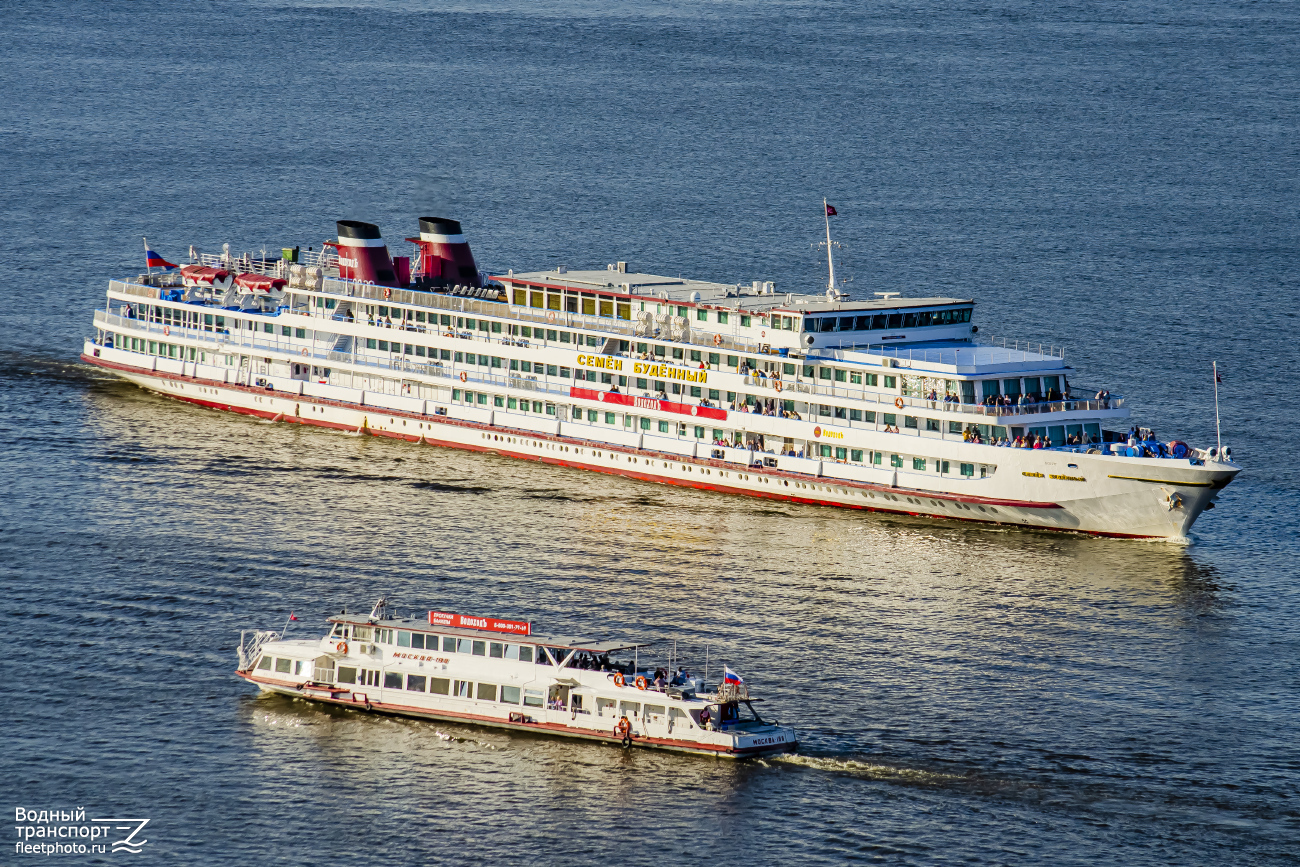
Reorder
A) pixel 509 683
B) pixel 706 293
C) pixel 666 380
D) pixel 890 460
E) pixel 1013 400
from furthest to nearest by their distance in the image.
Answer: pixel 706 293 < pixel 666 380 < pixel 890 460 < pixel 1013 400 < pixel 509 683

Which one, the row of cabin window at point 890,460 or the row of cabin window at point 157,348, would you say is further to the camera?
the row of cabin window at point 157,348

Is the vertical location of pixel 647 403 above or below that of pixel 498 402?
below

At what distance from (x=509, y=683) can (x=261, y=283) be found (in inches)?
2210

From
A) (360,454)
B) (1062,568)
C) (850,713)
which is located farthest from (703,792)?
(360,454)

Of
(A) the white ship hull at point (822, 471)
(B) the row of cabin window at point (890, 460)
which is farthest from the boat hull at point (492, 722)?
(B) the row of cabin window at point (890, 460)

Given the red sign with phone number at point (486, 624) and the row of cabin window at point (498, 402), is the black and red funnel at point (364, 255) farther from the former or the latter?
the red sign with phone number at point (486, 624)

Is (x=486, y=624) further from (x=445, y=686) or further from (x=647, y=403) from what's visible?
(x=647, y=403)

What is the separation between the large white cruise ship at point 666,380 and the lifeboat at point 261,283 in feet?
0.82

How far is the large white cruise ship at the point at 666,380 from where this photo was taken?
316 ft

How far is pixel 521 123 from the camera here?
198 m

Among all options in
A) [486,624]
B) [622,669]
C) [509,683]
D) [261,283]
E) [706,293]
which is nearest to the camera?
[509,683]

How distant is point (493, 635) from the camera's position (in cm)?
7144

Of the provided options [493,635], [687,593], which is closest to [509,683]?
[493,635]

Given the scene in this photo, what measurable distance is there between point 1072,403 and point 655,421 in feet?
76.8
